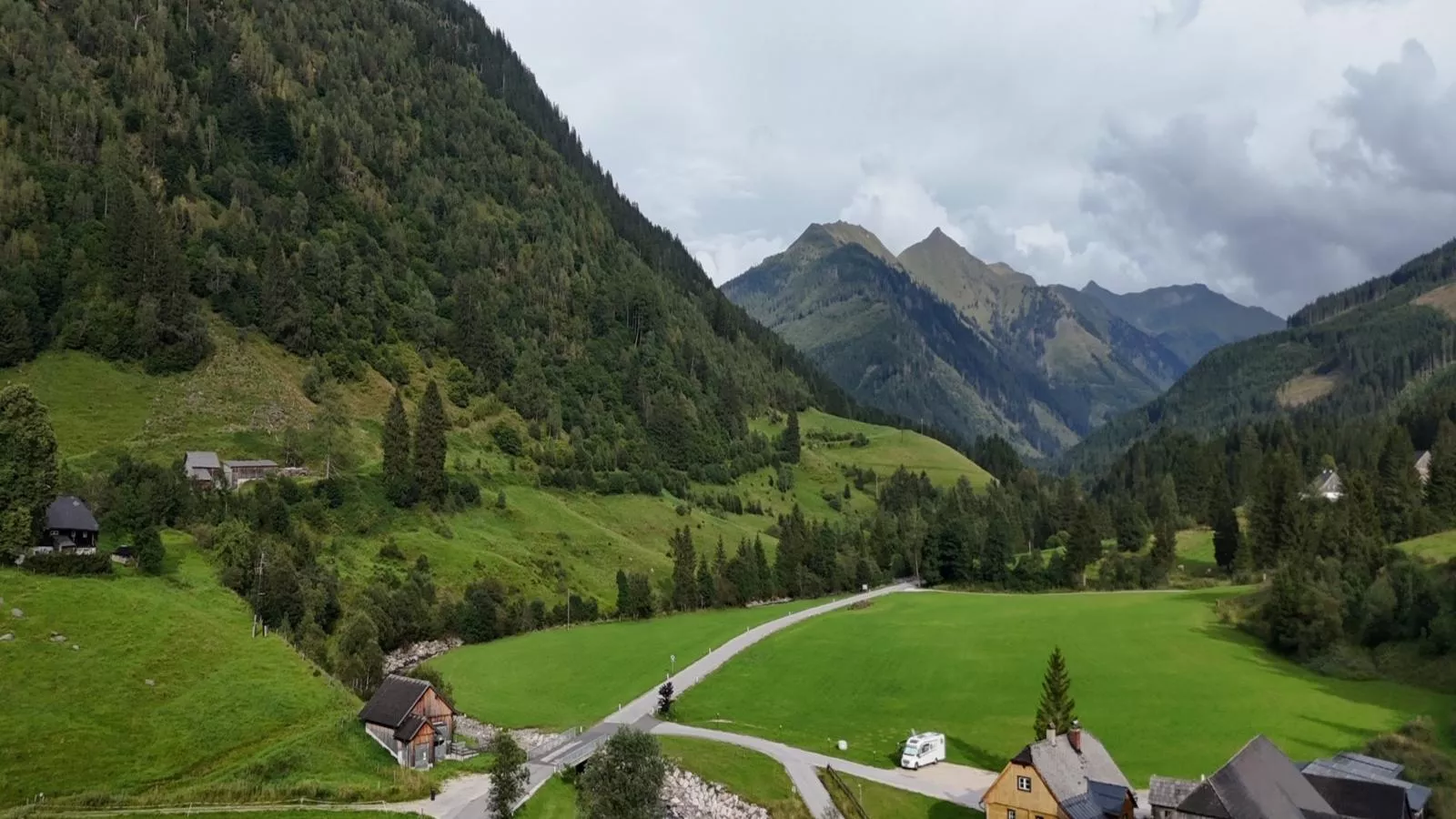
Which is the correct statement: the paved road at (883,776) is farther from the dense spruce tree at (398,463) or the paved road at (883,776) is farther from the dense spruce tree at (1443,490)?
the dense spruce tree at (1443,490)

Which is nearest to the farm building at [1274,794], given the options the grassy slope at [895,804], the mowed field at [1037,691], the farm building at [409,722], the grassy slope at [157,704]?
the mowed field at [1037,691]

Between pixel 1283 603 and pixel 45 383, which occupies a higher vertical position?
pixel 45 383

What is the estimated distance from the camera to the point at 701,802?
5947 cm

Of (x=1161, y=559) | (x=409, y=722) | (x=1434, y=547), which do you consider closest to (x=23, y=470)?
(x=409, y=722)

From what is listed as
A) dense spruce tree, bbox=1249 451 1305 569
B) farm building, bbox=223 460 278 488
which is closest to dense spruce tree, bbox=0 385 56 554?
farm building, bbox=223 460 278 488

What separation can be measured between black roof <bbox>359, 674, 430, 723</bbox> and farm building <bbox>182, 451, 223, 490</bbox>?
60.3 meters

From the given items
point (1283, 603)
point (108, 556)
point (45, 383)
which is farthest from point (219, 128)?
point (1283, 603)

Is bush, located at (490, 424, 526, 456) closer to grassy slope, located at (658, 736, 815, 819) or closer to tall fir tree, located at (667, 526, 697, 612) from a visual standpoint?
tall fir tree, located at (667, 526, 697, 612)

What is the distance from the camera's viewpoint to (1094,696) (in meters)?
79.4

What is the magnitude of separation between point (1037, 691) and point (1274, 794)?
3577cm

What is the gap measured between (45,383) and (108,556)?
229 feet

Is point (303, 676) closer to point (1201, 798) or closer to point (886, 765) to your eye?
point (886, 765)

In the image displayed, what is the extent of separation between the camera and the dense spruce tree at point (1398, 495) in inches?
4965

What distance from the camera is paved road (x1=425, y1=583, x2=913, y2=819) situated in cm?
5350
